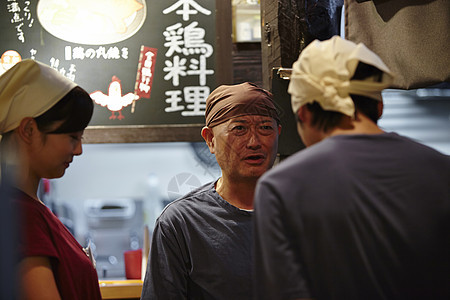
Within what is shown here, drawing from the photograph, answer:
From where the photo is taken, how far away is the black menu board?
4367 millimetres

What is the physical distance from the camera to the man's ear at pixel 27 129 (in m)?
2.37

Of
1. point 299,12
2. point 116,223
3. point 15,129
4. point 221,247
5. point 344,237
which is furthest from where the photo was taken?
point 116,223

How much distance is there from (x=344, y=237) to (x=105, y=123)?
305 centimetres

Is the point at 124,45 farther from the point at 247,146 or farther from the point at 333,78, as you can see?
the point at 333,78

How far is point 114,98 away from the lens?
436 centimetres

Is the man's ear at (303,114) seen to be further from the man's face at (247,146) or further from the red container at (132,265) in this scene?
the red container at (132,265)

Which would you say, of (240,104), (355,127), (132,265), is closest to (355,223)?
(355,127)

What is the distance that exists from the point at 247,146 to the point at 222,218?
0.42m

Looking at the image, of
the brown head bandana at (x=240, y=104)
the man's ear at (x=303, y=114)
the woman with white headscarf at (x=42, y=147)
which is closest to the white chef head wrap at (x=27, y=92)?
the woman with white headscarf at (x=42, y=147)

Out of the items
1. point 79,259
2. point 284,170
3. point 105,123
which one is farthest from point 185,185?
point 284,170

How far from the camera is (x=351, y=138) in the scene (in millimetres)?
1729

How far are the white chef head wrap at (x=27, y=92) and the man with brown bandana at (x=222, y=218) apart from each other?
0.91 m

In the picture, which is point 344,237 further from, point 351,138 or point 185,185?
point 185,185

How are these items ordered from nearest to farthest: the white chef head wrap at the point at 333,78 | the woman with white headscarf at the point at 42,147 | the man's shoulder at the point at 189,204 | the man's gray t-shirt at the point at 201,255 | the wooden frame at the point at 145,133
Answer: the white chef head wrap at the point at 333,78 → the woman with white headscarf at the point at 42,147 → the man's gray t-shirt at the point at 201,255 → the man's shoulder at the point at 189,204 → the wooden frame at the point at 145,133
